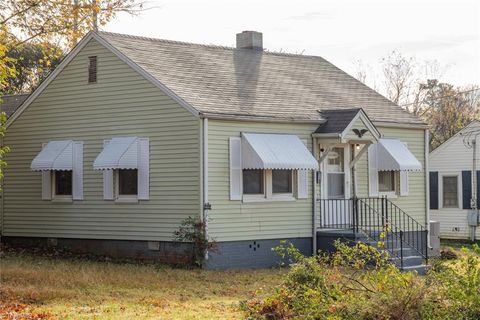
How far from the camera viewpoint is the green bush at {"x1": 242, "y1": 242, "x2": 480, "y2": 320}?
40.7 feet

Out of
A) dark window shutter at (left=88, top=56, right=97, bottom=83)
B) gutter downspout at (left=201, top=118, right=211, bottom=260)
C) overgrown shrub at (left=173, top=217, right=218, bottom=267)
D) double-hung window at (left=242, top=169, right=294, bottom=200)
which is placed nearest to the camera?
overgrown shrub at (left=173, top=217, right=218, bottom=267)

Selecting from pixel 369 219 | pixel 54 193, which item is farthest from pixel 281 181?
pixel 54 193

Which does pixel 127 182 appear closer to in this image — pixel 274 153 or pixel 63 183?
pixel 63 183

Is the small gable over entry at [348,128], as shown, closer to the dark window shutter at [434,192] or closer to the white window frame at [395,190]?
the white window frame at [395,190]

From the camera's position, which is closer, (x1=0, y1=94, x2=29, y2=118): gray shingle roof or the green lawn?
the green lawn

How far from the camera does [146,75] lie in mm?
22531

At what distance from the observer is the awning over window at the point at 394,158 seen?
25344 mm

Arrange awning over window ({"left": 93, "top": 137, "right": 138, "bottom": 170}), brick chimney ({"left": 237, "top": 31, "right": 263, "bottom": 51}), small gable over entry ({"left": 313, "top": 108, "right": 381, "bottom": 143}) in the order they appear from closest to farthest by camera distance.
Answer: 1. awning over window ({"left": 93, "top": 137, "right": 138, "bottom": 170})
2. small gable over entry ({"left": 313, "top": 108, "right": 381, "bottom": 143})
3. brick chimney ({"left": 237, "top": 31, "right": 263, "bottom": 51})

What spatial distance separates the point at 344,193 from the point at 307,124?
2444 mm

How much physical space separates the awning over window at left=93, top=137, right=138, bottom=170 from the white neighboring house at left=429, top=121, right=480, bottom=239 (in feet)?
50.2

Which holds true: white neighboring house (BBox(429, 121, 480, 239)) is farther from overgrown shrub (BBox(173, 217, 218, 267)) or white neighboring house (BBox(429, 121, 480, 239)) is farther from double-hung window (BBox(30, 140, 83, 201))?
double-hung window (BBox(30, 140, 83, 201))

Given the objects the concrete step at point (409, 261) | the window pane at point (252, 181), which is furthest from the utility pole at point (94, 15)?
the concrete step at point (409, 261)

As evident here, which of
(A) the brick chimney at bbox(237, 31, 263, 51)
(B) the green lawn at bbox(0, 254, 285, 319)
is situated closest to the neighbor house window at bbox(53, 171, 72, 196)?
(B) the green lawn at bbox(0, 254, 285, 319)

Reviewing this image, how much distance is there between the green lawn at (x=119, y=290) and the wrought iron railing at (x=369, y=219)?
282 centimetres
